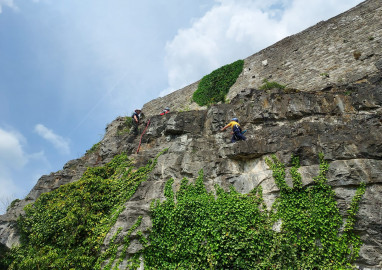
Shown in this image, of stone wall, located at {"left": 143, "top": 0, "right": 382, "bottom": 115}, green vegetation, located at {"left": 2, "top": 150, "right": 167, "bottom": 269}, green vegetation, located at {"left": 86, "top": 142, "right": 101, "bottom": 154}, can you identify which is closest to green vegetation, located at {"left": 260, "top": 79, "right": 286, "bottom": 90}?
stone wall, located at {"left": 143, "top": 0, "right": 382, "bottom": 115}

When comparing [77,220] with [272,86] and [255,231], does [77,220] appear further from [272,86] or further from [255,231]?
[272,86]

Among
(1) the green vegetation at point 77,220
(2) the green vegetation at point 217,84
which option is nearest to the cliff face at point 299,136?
(1) the green vegetation at point 77,220

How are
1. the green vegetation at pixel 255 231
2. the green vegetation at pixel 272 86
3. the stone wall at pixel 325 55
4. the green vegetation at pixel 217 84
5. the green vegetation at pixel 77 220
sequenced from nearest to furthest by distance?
the green vegetation at pixel 255 231 < the green vegetation at pixel 77 220 < the stone wall at pixel 325 55 < the green vegetation at pixel 272 86 < the green vegetation at pixel 217 84

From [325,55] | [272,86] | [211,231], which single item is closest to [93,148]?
[272,86]

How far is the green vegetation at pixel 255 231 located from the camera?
5445 millimetres

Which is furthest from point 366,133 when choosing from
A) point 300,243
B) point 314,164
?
point 300,243

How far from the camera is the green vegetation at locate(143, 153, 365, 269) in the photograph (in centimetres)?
545

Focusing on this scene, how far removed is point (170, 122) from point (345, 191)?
21.8 feet

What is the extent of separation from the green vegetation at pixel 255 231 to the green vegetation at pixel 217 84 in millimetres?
10218

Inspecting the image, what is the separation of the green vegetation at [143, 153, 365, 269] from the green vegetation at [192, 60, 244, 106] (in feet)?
33.5

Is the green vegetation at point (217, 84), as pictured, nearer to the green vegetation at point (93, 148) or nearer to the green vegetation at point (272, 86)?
the green vegetation at point (272, 86)

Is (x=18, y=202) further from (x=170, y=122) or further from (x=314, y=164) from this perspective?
(x=314, y=164)

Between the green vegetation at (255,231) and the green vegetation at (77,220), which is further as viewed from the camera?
the green vegetation at (77,220)

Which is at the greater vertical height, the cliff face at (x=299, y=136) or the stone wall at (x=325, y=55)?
the stone wall at (x=325, y=55)
